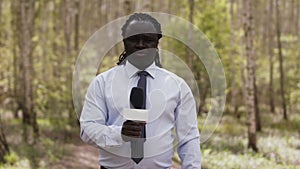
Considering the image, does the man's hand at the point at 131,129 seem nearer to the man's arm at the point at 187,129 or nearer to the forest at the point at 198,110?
the man's arm at the point at 187,129

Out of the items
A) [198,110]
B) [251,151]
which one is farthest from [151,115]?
[251,151]

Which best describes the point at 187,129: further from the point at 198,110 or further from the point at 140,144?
the point at 198,110

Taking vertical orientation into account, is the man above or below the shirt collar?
below

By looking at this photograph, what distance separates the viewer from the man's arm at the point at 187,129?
11.7 feet

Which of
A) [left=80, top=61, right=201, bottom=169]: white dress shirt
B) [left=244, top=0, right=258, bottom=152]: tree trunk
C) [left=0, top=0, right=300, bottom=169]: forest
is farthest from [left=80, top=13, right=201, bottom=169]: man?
[left=244, top=0, right=258, bottom=152]: tree trunk

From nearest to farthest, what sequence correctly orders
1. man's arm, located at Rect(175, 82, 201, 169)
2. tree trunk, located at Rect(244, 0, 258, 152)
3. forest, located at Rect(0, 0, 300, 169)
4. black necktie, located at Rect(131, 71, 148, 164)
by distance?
black necktie, located at Rect(131, 71, 148, 164) < man's arm, located at Rect(175, 82, 201, 169) < forest, located at Rect(0, 0, 300, 169) < tree trunk, located at Rect(244, 0, 258, 152)

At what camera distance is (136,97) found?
3.35 meters

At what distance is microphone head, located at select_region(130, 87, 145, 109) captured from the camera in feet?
11.0

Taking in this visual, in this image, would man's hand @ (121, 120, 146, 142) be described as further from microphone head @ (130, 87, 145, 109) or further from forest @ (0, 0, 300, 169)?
forest @ (0, 0, 300, 169)

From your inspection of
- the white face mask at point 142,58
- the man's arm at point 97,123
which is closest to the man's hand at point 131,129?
the man's arm at point 97,123

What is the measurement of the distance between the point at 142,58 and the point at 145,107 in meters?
0.33

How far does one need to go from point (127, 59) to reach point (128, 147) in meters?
0.58

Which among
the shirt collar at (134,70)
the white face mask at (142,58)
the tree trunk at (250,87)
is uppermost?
the white face mask at (142,58)

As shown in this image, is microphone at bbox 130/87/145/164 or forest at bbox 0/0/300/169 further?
forest at bbox 0/0/300/169
